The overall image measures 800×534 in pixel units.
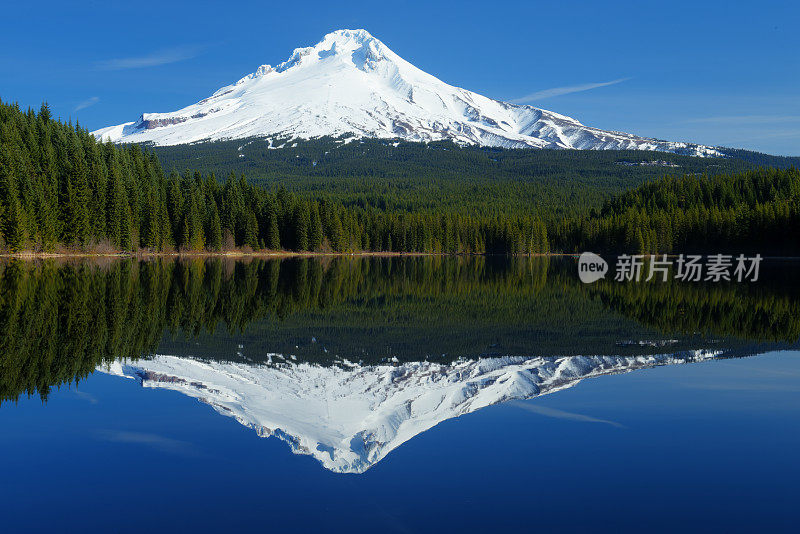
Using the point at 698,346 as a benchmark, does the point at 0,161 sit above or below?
above

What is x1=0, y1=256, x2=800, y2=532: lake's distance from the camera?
7637 mm

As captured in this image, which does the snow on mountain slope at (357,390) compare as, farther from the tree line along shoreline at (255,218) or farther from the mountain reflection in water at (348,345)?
the tree line along shoreline at (255,218)

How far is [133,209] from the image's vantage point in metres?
89.7

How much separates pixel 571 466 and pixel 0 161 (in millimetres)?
74056

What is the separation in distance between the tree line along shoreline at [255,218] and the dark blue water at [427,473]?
6585 centimetres

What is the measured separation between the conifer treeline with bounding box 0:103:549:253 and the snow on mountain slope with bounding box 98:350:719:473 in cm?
6158

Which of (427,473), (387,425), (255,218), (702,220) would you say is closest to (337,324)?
(387,425)

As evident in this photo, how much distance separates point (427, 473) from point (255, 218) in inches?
4082

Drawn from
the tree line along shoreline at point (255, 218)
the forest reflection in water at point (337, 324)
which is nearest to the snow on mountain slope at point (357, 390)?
the forest reflection in water at point (337, 324)

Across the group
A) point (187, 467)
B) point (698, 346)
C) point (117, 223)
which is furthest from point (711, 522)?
point (117, 223)

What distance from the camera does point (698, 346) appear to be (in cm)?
2002

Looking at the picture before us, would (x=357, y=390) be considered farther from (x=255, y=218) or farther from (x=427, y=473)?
(x=255, y=218)

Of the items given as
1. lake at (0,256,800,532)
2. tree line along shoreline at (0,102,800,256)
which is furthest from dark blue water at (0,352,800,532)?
tree line along shoreline at (0,102,800,256)

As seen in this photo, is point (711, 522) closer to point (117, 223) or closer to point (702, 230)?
point (117, 223)
